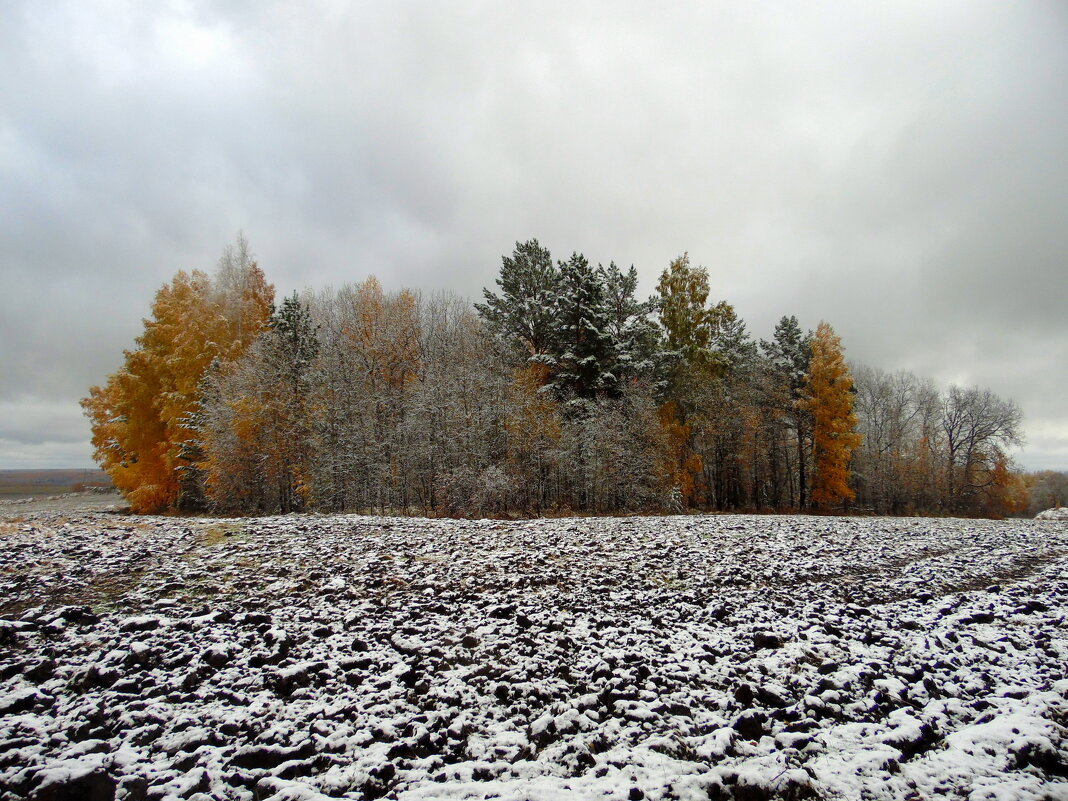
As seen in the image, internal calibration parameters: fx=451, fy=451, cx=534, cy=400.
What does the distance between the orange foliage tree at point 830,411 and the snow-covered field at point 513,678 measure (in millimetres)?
19937

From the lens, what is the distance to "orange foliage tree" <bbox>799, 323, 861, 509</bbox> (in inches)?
1053

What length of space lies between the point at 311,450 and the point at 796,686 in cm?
2220

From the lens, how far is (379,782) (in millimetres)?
2936

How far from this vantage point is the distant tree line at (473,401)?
67.3 feet

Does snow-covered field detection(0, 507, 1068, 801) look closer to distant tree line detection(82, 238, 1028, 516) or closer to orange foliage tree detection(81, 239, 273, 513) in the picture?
distant tree line detection(82, 238, 1028, 516)

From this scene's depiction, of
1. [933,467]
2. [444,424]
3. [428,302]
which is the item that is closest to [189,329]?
[428,302]

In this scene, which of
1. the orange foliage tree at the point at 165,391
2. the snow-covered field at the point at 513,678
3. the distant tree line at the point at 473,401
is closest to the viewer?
the snow-covered field at the point at 513,678

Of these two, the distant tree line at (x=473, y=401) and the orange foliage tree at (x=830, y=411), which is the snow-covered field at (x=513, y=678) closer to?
the distant tree line at (x=473, y=401)

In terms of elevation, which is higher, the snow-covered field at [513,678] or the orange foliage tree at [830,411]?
the orange foliage tree at [830,411]

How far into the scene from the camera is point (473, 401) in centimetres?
2042

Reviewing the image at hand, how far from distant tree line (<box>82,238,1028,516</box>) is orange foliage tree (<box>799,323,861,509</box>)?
0.12 meters

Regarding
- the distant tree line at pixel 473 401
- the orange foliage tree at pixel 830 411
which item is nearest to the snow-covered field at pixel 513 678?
the distant tree line at pixel 473 401

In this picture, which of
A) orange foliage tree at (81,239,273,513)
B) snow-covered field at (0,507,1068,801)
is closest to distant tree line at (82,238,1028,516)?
orange foliage tree at (81,239,273,513)

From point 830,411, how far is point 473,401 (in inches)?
847
